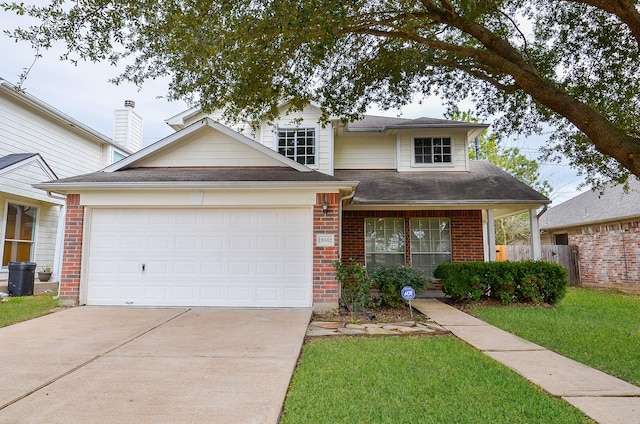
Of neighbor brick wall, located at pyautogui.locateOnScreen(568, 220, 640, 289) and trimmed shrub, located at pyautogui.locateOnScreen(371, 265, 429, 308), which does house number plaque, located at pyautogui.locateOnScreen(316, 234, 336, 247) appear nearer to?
trimmed shrub, located at pyautogui.locateOnScreen(371, 265, 429, 308)

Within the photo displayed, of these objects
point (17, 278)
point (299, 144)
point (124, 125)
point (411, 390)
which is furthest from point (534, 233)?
point (124, 125)

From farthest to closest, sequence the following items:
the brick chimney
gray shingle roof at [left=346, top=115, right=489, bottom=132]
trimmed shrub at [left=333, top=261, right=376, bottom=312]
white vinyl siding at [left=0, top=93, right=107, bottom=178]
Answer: the brick chimney < gray shingle roof at [left=346, top=115, right=489, bottom=132] < white vinyl siding at [left=0, top=93, right=107, bottom=178] < trimmed shrub at [left=333, top=261, right=376, bottom=312]

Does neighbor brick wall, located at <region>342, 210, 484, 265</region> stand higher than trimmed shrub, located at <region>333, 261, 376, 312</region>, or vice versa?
neighbor brick wall, located at <region>342, 210, 484, 265</region>

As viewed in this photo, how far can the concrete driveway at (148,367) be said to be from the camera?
11.0 feet

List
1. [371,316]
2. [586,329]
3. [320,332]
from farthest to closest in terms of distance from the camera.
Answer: [371,316] → [586,329] → [320,332]

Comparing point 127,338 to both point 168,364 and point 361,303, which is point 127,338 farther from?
point 361,303

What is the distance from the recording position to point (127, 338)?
5.84 m

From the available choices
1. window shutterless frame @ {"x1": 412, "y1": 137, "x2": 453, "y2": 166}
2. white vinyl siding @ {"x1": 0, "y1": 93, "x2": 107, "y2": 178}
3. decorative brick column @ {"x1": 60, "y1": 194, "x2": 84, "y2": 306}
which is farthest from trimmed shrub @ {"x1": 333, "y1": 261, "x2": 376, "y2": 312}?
white vinyl siding @ {"x1": 0, "y1": 93, "x2": 107, "y2": 178}

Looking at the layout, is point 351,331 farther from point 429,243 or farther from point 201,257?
point 429,243

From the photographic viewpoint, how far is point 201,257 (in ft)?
28.1

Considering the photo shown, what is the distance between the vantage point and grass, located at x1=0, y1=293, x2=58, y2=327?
7380 mm

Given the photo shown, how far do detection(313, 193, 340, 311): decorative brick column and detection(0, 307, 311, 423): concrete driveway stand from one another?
79 centimetres

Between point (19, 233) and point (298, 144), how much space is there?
8537 millimetres

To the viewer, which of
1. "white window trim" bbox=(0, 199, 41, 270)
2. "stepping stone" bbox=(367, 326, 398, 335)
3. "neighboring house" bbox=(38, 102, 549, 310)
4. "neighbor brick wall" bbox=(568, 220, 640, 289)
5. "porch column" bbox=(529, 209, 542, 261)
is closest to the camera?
"stepping stone" bbox=(367, 326, 398, 335)
